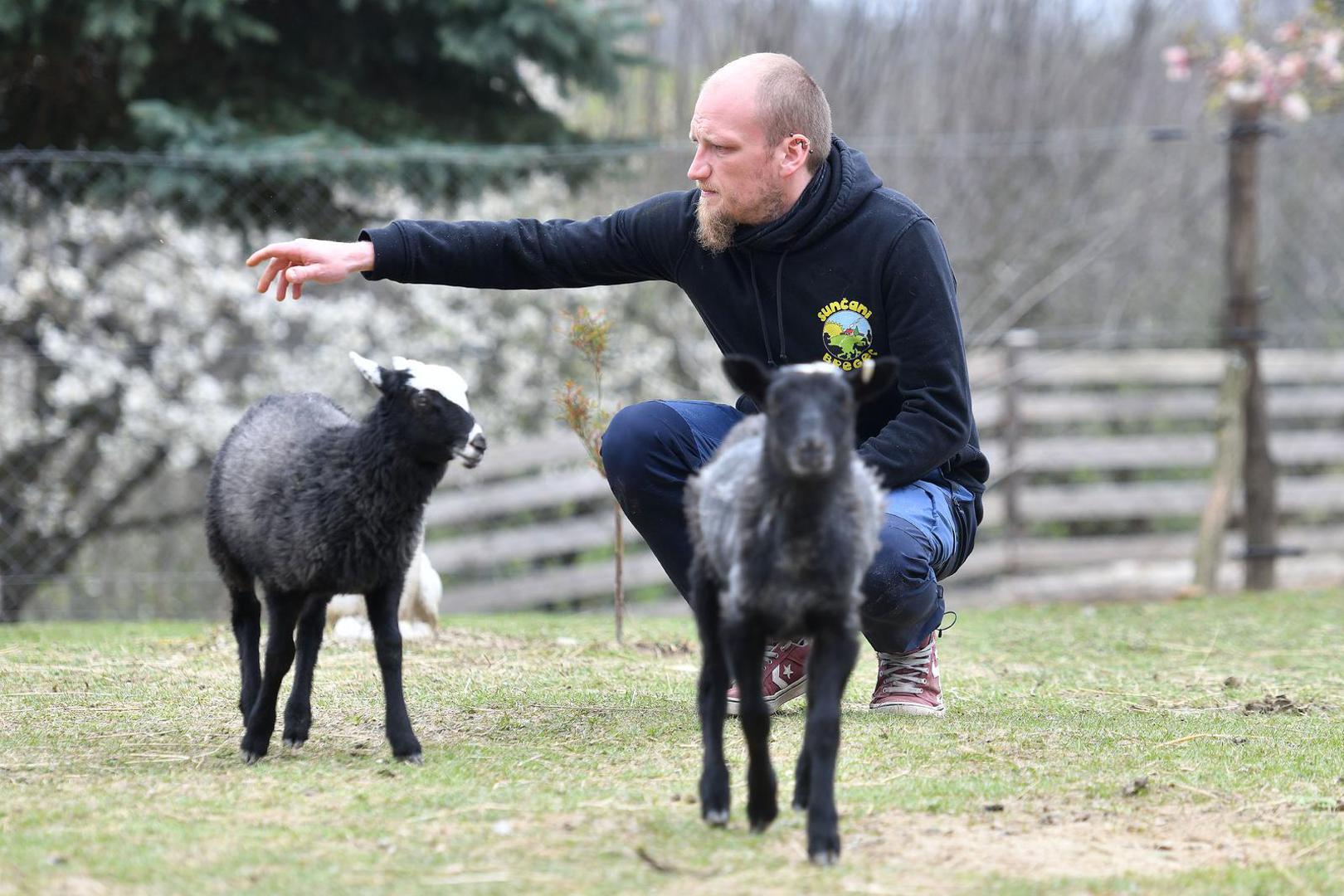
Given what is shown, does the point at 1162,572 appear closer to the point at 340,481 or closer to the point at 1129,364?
the point at 1129,364

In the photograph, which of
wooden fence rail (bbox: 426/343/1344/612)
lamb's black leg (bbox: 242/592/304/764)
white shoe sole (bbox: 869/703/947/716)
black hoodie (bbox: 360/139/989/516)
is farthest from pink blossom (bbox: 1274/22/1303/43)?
lamb's black leg (bbox: 242/592/304/764)

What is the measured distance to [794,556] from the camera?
3355 mm

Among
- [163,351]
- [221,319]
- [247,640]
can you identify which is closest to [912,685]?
[247,640]

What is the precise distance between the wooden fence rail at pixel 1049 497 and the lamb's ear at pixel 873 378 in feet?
22.5

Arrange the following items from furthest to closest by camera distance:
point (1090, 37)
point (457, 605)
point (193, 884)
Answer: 1. point (1090, 37)
2. point (457, 605)
3. point (193, 884)

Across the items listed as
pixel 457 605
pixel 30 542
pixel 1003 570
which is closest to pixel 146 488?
pixel 30 542

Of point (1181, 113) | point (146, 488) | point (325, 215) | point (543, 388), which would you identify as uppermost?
point (1181, 113)

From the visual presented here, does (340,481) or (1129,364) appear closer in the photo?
(340,481)

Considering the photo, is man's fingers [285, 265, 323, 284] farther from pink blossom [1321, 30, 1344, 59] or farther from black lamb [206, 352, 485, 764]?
pink blossom [1321, 30, 1344, 59]

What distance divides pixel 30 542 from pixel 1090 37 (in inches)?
433

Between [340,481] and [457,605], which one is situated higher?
[340,481]

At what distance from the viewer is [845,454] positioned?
11.2ft

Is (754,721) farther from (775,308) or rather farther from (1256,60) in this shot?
(1256,60)

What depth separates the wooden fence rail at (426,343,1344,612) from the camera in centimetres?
1052
